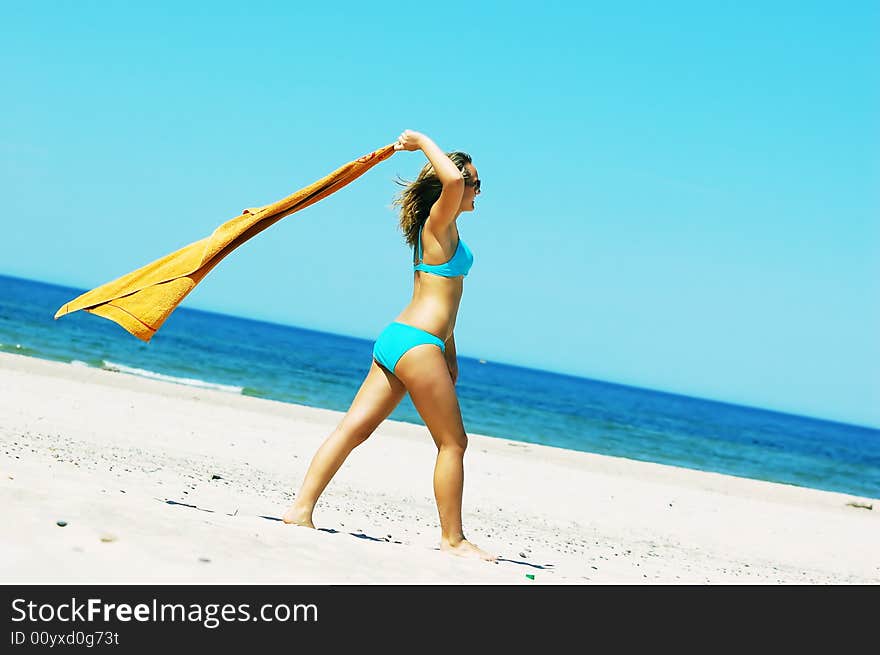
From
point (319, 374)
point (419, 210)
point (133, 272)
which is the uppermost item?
point (419, 210)

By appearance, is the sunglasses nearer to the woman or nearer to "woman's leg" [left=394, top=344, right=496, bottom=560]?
the woman

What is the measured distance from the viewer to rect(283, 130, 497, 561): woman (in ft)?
17.5

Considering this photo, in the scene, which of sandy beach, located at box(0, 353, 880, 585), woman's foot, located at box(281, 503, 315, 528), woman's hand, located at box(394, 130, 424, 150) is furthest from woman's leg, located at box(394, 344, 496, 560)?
woman's hand, located at box(394, 130, 424, 150)

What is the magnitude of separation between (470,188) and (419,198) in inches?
12.6

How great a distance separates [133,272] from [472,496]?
19.1 feet

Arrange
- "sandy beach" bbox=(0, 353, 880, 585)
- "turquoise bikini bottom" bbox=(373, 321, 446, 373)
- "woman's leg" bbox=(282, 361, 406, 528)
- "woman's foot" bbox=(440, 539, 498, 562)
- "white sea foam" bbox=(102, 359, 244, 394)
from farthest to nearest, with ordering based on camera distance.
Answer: "white sea foam" bbox=(102, 359, 244, 394), "woman's leg" bbox=(282, 361, 406, 528), "turquoise bikini bottom" bbox=(373, 321, 446, 373), "woman's foot" bbox=(440, 539, 498, 562), "sandy beach" bbox=(0, 353, 880, 585)

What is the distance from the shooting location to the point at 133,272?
5.67 meters

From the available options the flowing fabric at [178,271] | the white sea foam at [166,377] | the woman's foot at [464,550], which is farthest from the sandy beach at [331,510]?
the white sea foam at [166,377]

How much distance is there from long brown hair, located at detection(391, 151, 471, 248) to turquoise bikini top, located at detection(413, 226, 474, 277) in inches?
3.7

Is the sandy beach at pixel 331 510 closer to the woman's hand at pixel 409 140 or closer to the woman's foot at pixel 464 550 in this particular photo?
the woman's foot at pixel 464 550

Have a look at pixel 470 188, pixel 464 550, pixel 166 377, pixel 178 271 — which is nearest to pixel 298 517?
pixel 464 550

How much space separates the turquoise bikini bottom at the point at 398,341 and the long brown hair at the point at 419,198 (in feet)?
1.89
